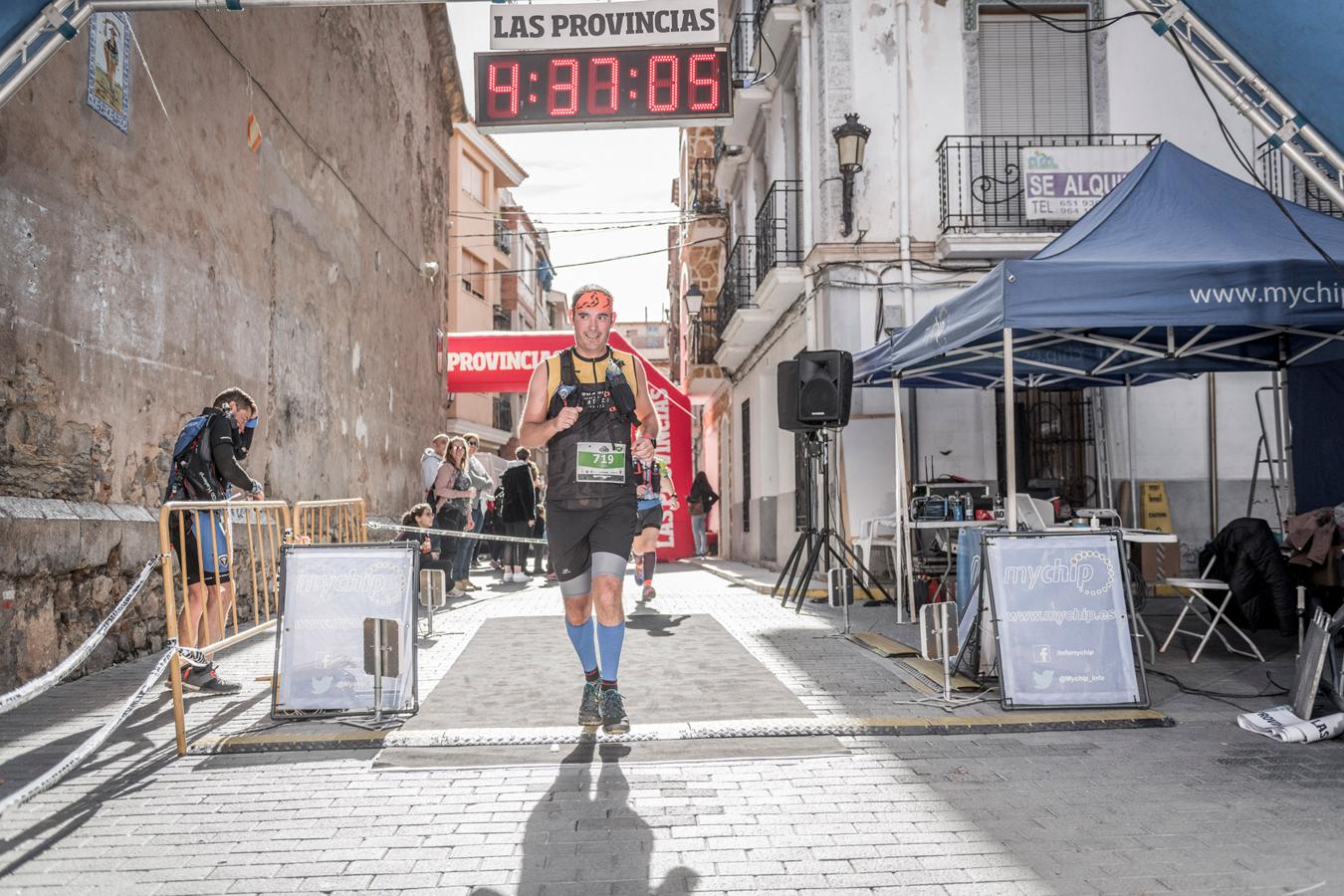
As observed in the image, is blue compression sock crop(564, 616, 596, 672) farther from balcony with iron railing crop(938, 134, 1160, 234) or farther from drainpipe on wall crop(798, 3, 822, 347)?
balcony with iron railing crop(938, 134, 1160, 234)

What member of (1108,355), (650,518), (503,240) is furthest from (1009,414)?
(503,240)

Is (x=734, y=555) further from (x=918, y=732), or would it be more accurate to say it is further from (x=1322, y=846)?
(x=1322, y=846)

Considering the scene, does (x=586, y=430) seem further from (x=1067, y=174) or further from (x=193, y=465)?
(x=1067, y=174)

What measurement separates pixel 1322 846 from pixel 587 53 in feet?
27.3

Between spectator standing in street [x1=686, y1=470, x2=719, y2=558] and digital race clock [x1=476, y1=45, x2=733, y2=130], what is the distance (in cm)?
1258

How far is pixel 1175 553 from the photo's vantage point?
488 inches

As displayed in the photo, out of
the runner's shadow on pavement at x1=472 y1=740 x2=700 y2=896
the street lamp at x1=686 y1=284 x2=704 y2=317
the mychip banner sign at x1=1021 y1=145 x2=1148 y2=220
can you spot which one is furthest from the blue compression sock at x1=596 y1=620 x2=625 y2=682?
the street lamp at x1=686 y1=284 x2=704 y2=317

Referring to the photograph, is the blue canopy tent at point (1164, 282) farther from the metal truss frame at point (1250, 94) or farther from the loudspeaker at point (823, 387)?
the metal truss frame at point (1250, 94)

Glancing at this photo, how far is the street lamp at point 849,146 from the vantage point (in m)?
12.7

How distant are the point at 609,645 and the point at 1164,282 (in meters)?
3.89

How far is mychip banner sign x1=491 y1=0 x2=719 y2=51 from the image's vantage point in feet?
31.2

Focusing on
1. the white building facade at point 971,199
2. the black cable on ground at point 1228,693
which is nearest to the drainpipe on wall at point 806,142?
the white building facade at point 971,199

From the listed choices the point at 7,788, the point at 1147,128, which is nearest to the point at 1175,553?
the point at 1147,128

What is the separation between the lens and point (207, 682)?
6.52m
